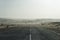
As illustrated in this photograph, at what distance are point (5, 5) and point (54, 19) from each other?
1917mm

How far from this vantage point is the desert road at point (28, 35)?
23.1 feet

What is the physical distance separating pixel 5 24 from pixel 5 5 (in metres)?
0.79

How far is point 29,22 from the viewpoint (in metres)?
6.93

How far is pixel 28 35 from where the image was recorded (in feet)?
26.7

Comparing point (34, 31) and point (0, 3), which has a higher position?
point (0, 3)

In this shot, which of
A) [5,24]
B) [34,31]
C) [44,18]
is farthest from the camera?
[34,31]

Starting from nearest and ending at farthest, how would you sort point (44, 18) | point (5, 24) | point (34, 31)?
point (5, 24)
point (44, 18)
point (34, 31)

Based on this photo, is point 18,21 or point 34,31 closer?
point 18,21

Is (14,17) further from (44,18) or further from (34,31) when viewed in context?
(34,31)

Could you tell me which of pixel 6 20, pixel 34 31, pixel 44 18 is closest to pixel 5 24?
pixel 6 20

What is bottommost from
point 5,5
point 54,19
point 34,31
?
point 34,31

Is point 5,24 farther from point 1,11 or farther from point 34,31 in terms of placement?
point 34,31

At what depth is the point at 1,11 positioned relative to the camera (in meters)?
6.89

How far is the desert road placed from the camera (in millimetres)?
7052
